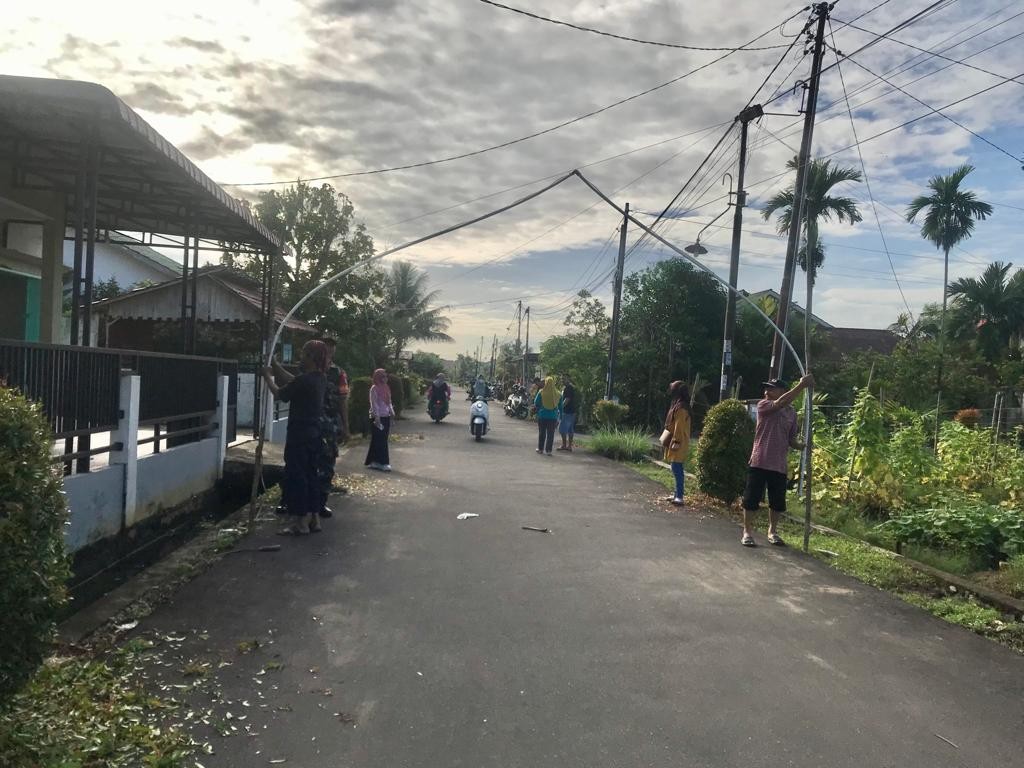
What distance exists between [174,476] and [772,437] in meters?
6.35

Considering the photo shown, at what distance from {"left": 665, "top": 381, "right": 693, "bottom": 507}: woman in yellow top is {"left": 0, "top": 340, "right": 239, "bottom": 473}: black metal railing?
608cm

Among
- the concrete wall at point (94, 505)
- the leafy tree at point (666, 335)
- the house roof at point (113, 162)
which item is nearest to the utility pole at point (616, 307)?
the leafy tree at point (666, 335)

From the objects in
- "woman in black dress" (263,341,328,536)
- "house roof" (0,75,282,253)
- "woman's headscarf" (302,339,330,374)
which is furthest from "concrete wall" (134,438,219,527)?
"house roof" (0,75,282,253)

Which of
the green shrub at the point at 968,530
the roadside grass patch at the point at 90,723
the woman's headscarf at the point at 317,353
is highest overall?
the woman's headscarf at the point at 317,353

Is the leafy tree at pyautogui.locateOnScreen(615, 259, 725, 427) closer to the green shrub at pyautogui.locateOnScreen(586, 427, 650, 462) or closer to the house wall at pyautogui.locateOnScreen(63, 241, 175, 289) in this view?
the green shrub at pyautogui.locateOnScreen(586, 427, 650, 462)

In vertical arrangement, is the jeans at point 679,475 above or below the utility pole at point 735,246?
below

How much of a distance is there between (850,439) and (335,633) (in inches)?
291

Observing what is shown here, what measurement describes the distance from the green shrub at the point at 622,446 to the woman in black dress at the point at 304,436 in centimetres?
1044

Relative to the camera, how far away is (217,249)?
13.7 metres

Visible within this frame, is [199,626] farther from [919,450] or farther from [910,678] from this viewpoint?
[919,450]

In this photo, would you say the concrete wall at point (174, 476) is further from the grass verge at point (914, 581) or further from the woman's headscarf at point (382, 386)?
the grass verge at point (914, 581)

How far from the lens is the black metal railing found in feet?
18.9

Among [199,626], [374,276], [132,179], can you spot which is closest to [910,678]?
[199,626]

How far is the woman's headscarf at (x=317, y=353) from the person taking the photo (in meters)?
7.34
